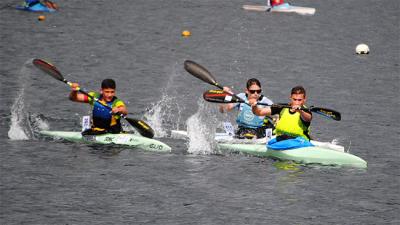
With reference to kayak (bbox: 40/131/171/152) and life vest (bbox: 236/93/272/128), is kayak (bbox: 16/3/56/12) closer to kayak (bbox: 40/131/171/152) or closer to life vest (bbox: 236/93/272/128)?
kayak (bbox: 40/131/171/152)

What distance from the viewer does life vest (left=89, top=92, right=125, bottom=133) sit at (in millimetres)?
25156

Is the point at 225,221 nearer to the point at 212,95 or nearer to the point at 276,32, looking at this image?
the point at 212,95

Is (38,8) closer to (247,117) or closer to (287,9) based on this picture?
(287,9)

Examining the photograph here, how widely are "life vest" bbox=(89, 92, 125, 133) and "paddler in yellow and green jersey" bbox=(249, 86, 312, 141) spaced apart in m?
3.27

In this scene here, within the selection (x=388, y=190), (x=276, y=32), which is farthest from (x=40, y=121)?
(x=276, y=32)

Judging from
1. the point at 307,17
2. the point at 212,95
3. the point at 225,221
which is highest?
the point at 307,17

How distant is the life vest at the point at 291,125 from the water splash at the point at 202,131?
195cm

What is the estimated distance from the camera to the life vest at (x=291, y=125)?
78.4ft

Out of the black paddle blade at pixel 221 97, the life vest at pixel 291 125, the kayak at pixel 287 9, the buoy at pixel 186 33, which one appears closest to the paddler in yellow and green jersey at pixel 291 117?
the life vest at pixel 291 125

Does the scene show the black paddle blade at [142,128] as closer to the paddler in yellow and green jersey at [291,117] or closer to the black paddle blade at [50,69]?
the black paddle blade at [50,69]

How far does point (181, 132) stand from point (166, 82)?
8.52 metres

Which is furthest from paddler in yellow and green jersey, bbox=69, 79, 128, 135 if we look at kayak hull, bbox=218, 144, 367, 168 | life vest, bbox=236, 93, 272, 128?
kayak hull, bbox=218, 144, 367, 168

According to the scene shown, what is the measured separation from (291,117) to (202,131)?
3.23m

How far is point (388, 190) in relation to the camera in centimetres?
2231
